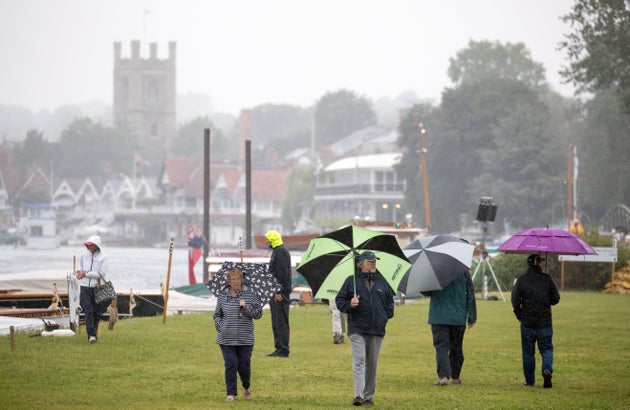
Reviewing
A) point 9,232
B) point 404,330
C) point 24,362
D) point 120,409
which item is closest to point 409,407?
point 120,409

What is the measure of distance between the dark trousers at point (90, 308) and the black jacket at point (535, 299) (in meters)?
8.83

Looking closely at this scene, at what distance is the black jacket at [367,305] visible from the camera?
57.6ft

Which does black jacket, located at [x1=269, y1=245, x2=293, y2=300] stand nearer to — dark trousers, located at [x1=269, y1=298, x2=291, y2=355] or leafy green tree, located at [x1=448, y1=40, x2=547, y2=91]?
dark trousers, located at [x1=269, y1=298, x2=291, y2=355]

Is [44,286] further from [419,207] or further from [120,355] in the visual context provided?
[419,207]

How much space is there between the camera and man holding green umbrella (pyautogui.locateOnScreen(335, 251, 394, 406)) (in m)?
17.6

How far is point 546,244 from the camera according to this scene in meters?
20.9

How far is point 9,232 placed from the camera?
607 feet

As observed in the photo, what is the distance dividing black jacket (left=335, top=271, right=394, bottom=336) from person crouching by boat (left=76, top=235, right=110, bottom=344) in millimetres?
8601

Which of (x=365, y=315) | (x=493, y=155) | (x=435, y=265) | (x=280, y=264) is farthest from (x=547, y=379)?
(x=493, y=155)

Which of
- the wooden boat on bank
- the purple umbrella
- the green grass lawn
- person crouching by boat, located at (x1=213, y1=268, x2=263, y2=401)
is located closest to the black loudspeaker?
the green grass lawn

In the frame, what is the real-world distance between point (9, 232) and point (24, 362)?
167369 millimetres

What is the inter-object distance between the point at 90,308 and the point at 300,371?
5107mm

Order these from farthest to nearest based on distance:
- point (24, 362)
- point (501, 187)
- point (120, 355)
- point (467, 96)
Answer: point (467, 96) → point (501, 187) → point (120, 355) → point (24, 362)

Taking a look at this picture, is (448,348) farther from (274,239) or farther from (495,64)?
(495,64)
